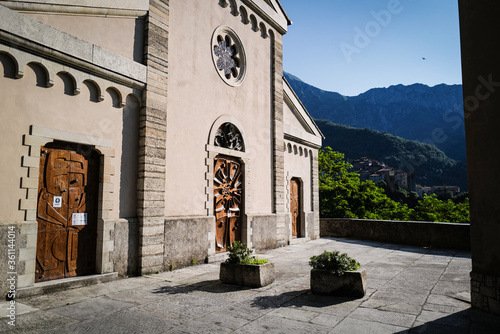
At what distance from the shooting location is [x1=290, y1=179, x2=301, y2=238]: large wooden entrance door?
13.4 meters

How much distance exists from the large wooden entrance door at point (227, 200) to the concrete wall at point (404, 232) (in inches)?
262

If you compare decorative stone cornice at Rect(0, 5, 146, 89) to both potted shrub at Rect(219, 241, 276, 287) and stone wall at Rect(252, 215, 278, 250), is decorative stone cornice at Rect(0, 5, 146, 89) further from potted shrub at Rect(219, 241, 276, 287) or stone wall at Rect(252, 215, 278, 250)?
stone wall at Rect(252, 215, 278, 250)

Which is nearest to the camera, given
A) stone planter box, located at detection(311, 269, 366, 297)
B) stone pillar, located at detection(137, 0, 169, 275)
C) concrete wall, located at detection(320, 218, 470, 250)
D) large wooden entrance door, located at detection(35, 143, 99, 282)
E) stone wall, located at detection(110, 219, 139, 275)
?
stone planter box, located at detection(311, 269, 366, 297)

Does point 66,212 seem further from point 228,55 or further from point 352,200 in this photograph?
point 352,200

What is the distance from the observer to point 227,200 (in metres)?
9.81

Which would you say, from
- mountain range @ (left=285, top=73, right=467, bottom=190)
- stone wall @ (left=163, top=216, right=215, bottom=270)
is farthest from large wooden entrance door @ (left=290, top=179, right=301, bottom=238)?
mountain range @ (left=285, top=73, right=467, bottom=190)

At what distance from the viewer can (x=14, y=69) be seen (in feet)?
17.6

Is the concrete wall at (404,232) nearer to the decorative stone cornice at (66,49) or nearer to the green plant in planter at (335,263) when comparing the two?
the green plant in planter at (335,263)

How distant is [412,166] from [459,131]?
29.0 meters

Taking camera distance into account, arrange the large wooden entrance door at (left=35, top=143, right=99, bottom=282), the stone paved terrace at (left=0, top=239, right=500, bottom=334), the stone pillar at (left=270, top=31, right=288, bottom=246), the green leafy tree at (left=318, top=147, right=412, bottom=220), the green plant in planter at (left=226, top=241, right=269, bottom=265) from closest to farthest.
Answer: the stone paved terrace at (left=0, top=239, right=500, bottom=334)
the large wooden entrance door at (left=35, top=143, right=99, bottom=282)
the green plant in planter at (left=226, top=241, right=269, bottom=265)
the stone pillar at (left=270, top=31, right=288, bottom=246)
the green leafy tree at (left=318, top=147, right=412, bottom=220)

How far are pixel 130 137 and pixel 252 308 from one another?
14.6ft

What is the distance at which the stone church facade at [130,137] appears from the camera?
213 inches

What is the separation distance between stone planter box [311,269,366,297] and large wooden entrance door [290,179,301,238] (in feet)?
25.7

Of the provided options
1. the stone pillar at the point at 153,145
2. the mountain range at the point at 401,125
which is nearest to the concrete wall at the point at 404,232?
the stone pillar at the point at 153,145
